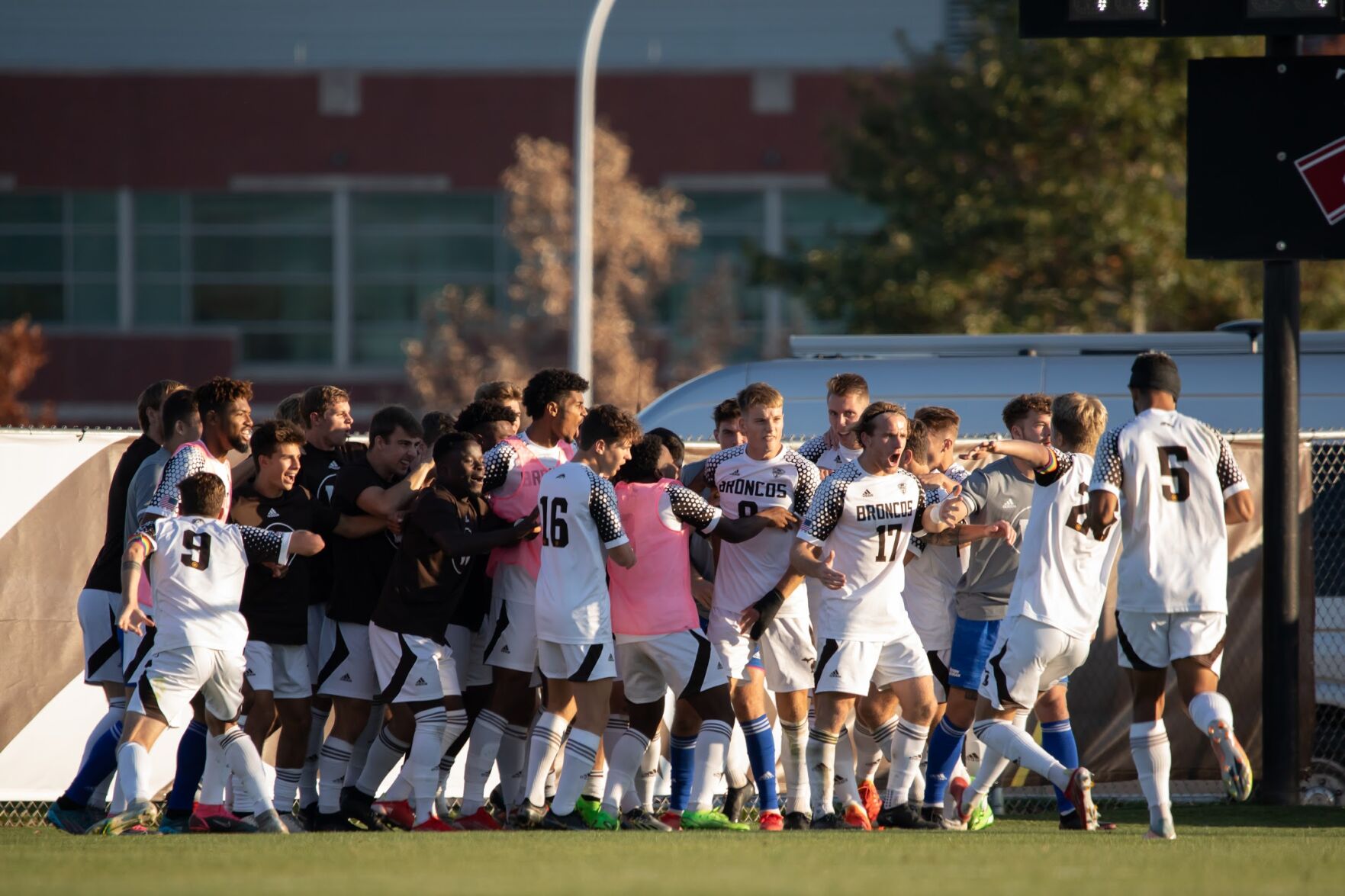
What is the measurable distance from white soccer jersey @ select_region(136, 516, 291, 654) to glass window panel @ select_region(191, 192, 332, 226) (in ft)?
101

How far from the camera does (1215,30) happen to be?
33.0 ft

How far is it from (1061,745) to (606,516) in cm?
265

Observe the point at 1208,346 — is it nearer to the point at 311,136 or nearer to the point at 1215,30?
the point at 1215,30

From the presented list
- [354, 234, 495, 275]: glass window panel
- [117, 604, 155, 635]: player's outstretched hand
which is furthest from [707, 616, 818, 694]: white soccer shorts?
[354, 234, 495, 275]: glass window panel

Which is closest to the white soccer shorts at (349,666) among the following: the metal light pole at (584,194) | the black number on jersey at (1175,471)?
the black number on jersey at (1175,471)

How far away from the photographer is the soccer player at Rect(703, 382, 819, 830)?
9008mm

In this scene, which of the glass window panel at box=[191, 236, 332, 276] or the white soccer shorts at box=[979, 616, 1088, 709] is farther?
the glass window panel at box=[191, 236, 332, 276]

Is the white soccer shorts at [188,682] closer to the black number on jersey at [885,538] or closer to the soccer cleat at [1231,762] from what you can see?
the black number on jersey at [885,538]

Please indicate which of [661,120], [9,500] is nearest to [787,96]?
[661,120]

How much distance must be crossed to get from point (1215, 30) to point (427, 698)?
19.0 ft

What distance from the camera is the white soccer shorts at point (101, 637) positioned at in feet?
29.2

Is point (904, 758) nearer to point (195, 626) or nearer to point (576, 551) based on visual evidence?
point (576, 551)

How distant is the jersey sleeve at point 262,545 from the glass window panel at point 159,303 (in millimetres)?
31158

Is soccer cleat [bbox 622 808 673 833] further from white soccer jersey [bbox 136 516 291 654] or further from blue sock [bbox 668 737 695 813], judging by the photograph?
white soccer jersey [bbox 136 516 291 654]
